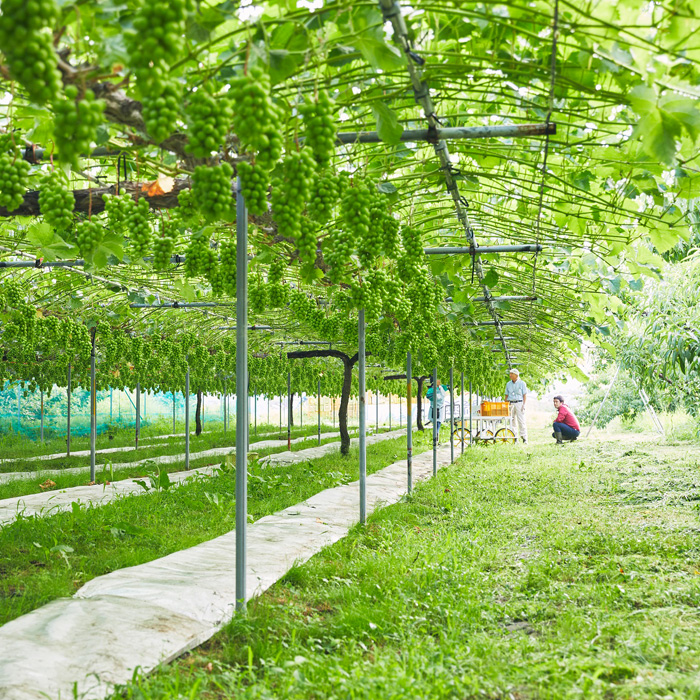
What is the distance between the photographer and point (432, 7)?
2.39m

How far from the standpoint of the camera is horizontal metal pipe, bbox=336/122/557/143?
10.4ft

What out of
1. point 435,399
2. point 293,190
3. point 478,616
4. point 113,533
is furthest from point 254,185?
point 435,399

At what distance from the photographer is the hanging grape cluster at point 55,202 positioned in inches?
91.9

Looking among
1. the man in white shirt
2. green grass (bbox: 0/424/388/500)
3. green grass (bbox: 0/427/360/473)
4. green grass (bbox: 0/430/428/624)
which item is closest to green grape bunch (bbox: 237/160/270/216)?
green grass (bbox: 0/430/428/624)

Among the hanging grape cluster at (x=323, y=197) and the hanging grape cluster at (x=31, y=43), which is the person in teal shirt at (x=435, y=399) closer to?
the hanging grape cluster at (x=323, y=197)

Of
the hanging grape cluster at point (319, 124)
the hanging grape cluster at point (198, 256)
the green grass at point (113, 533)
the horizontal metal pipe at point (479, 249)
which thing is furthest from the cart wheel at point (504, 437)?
the hanging grape cluster at point (319, 124)

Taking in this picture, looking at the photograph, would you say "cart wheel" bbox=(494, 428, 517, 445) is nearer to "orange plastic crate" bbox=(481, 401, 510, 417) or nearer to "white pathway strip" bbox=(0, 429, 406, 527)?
"orange plastic crate" bbox=(481, 401, 510, 417)

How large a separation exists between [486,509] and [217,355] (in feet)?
28.6

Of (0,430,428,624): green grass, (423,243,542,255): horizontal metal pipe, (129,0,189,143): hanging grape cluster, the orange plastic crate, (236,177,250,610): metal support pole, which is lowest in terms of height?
(0,430,428,624): green grass

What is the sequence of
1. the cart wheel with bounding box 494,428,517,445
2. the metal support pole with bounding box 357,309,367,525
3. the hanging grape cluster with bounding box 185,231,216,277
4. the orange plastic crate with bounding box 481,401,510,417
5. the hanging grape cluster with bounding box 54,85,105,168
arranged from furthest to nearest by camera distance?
the orange plastic crate with bounding box 481,401,510,417
the cart wheel with bounding box 494,428,517,445
the metal support pole with bounding box 357,309,367,525
the hanging grape cluster with bounding box 185,231,216,277
the hanging grape cluster with bounding box 54,85,105,168

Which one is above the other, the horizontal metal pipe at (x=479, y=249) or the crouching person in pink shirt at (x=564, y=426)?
the horizontal metal pipe at (x=479, y=249)

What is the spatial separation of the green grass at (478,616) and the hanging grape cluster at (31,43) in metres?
2.24

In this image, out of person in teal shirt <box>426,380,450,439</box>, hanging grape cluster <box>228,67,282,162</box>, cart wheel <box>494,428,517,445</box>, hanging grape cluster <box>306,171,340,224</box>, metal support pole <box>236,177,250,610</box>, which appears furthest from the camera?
cart wheel <box>494,428,517,445</box>

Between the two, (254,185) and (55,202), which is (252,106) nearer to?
(254,185)
